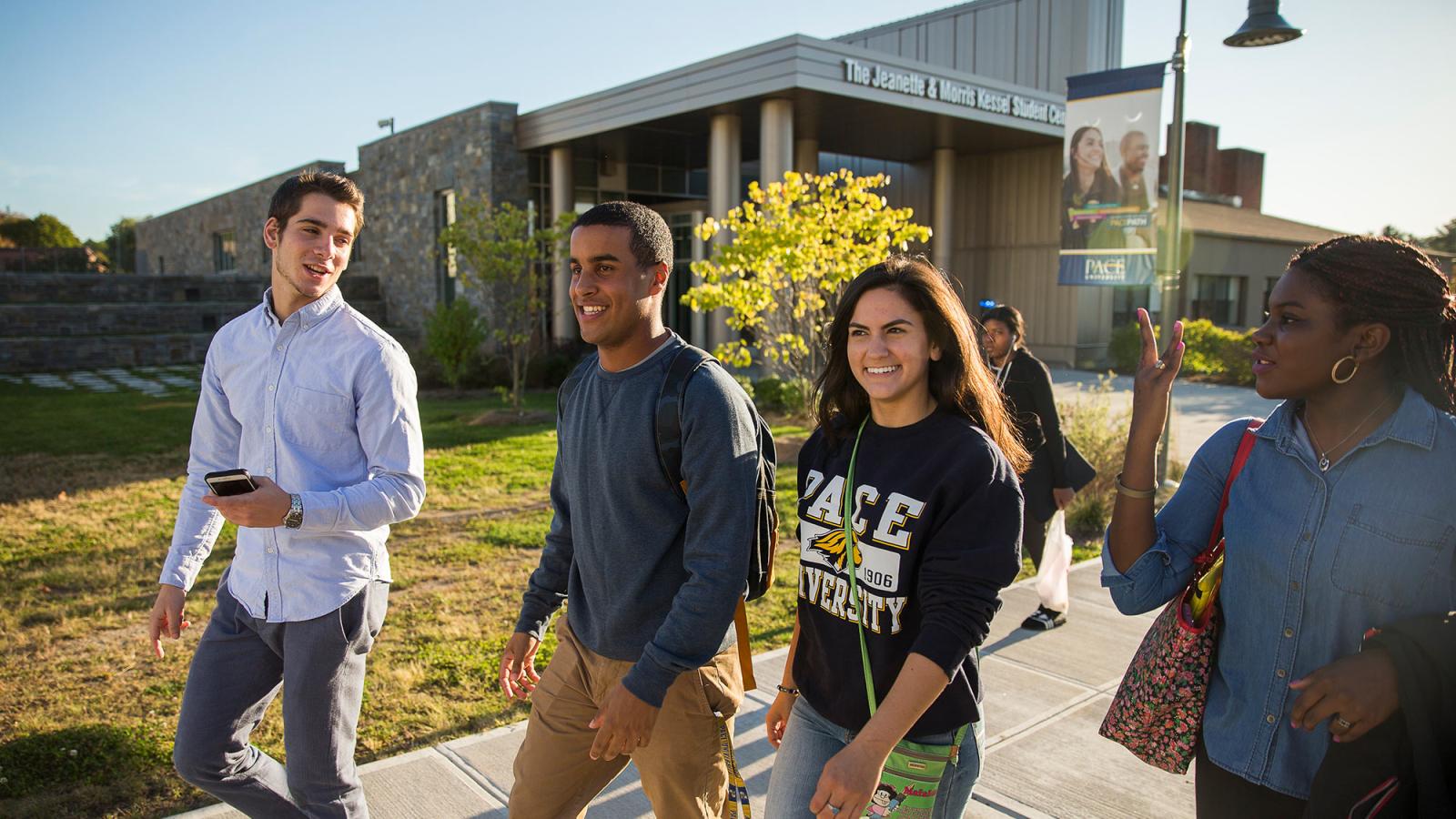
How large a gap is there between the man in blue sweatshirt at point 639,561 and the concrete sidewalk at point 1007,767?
112 centimetres

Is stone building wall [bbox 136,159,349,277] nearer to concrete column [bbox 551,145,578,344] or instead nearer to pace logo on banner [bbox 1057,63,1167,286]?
concrete column [bbox 551,145,578,344]

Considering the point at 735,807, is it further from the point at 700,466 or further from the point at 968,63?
the point at 968,63

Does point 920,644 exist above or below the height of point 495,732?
above

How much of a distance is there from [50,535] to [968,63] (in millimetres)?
27307

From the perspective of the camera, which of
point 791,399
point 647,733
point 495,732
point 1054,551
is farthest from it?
point 791,399

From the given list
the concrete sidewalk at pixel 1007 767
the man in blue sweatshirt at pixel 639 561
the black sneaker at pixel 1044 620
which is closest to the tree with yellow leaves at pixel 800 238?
the black sneaker at pixel 1044 620

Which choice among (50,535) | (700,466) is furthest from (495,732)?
(50,535)

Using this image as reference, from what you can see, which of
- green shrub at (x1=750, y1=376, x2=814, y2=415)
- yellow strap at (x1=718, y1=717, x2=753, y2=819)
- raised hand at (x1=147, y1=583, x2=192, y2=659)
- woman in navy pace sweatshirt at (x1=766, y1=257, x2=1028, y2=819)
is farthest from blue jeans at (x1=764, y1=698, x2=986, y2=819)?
green shrub at (x1=750, y1=376, x2=814, y2=415)

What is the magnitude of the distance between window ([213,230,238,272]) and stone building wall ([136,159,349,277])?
21 centimetres

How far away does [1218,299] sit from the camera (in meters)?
33.3

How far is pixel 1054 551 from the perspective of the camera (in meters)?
5.53

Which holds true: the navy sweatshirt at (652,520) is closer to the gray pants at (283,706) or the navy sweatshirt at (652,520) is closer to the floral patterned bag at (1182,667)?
the gray pants at (283,706)

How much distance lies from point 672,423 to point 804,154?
2315cm

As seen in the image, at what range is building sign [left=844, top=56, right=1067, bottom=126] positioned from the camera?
61.7 ft
